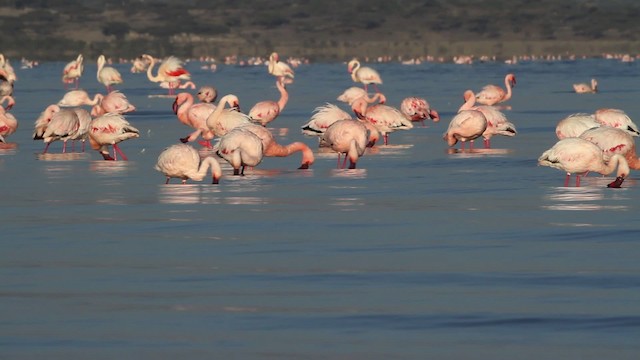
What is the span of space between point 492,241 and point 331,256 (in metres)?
1.82

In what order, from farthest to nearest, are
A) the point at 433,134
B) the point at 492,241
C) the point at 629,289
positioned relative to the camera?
the point at 433,134 < the point at 492,241 < the point at 629,289

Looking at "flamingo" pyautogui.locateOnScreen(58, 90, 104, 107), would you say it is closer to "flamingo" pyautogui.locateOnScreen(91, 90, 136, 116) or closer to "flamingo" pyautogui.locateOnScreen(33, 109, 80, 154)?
"flamingo" pyautogui.locateOnScreen(91, 90, 136, 116)

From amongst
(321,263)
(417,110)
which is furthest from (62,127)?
(321,263)

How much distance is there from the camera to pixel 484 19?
15738 centimetres

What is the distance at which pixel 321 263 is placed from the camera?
14188 millimetres

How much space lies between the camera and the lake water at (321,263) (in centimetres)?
1084

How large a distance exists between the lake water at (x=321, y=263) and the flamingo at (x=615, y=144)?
379mm

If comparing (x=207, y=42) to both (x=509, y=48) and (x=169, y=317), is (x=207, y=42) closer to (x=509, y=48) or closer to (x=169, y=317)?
(x=509, y=48)

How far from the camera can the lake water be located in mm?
10844

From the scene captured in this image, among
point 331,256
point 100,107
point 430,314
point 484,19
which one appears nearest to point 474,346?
point 430,314

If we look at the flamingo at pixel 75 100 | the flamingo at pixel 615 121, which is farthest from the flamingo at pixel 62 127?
the flamingo at pixel 75 100

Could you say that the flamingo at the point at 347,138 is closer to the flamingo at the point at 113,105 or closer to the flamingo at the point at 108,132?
the flamingo at the point at 108,132

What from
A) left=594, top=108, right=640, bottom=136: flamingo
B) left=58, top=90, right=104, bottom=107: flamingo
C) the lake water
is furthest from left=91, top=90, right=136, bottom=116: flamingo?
left=594, top=108, right=640, bottom=136: flamingo

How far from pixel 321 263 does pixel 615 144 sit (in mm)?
8197
